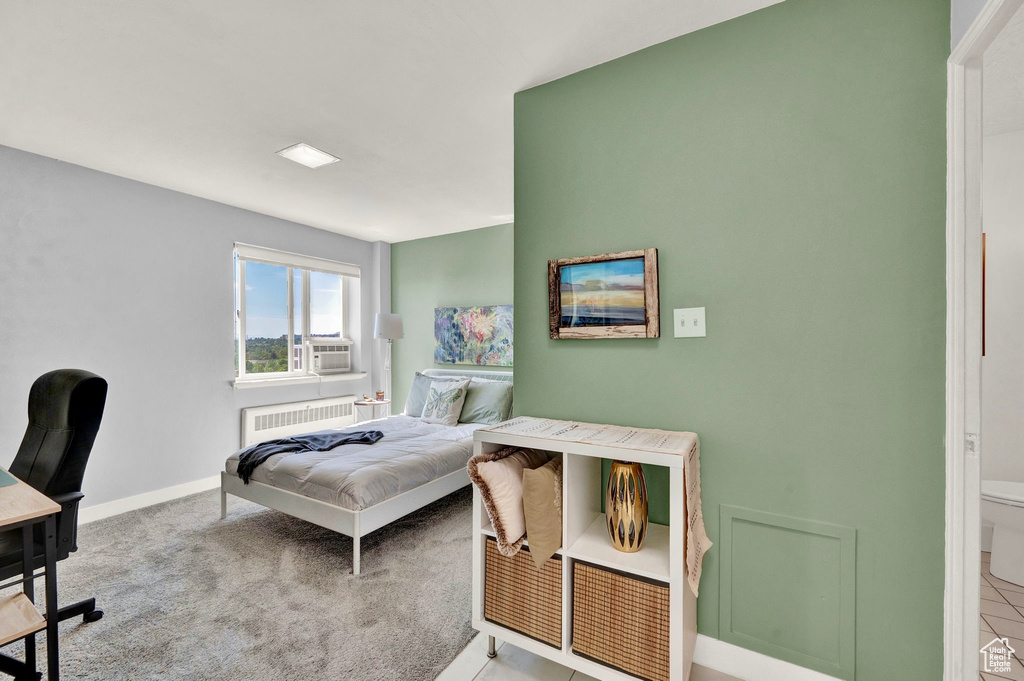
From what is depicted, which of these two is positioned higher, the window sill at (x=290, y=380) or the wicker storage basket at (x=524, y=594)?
the window sill at (x=290, y=380)

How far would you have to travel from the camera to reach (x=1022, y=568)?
2.20 meters

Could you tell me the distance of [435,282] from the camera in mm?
5082

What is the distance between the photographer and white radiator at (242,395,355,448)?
406 centimetres

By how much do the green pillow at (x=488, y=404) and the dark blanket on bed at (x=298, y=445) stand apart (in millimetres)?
885

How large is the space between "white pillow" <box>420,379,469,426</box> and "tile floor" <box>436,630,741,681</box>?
7.64 ft

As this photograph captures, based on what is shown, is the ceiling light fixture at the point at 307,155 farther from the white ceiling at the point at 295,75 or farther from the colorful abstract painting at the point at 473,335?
the colorful abstract painting at the point at 473,335

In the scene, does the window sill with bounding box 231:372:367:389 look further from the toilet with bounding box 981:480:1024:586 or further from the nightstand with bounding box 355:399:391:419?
the toilet with bounding box 981:480:1024:586

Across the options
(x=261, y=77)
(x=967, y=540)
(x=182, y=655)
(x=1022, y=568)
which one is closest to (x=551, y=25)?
(x=261, y=77)

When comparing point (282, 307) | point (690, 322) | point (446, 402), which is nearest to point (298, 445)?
point (446, 402)

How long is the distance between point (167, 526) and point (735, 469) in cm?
363

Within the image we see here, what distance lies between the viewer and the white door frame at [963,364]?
1287 mm

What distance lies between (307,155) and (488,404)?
2489mm

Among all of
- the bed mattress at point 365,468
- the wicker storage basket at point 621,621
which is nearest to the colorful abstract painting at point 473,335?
the bed mattress at point 365,468

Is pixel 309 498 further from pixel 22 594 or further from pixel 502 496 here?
pixel 502 496
